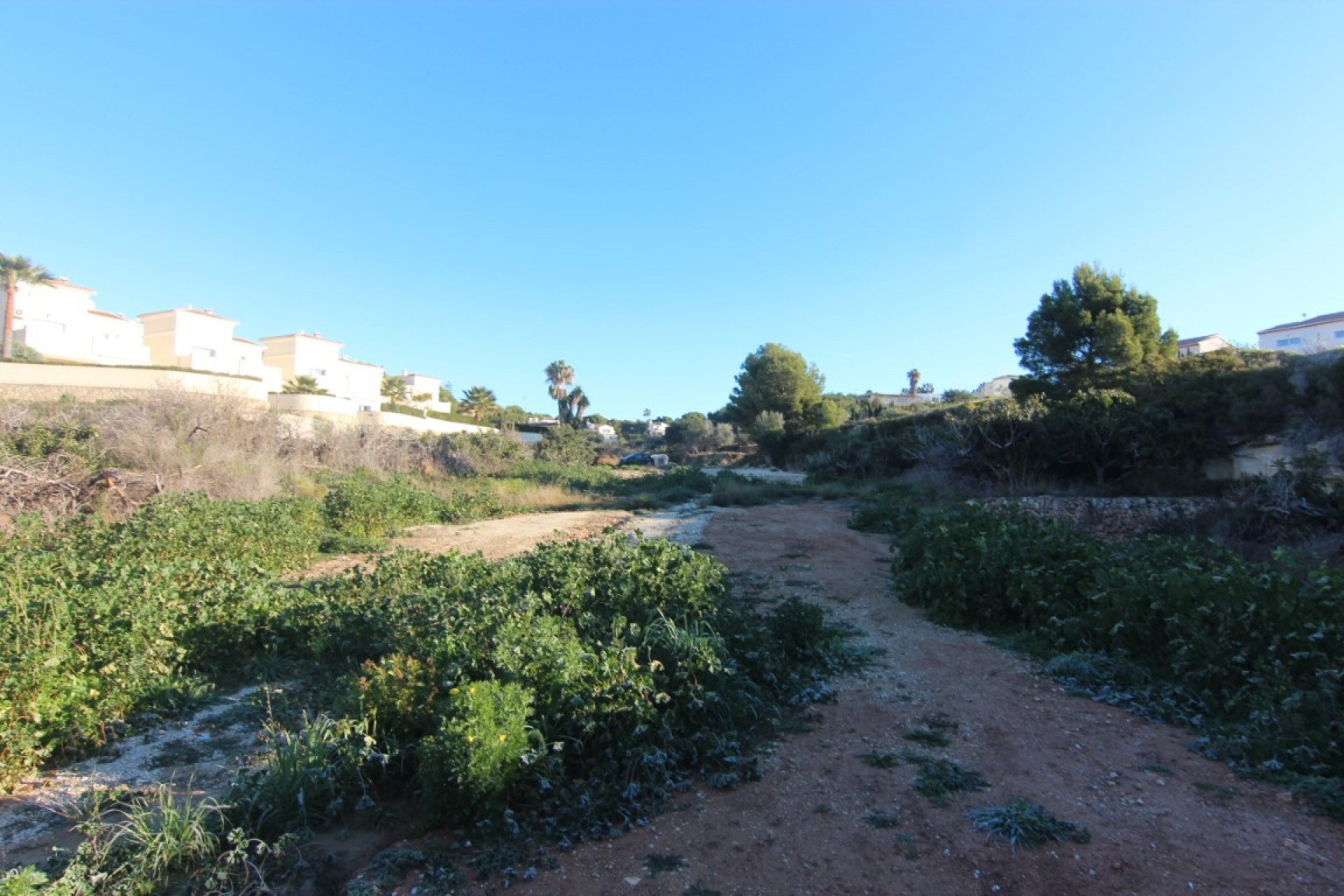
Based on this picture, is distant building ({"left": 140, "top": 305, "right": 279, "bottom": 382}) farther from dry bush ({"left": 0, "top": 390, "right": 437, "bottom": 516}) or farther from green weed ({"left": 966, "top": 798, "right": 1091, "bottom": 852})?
green weed ({"left": 966, "top": 798, "right": 1091, "bottom": 852})

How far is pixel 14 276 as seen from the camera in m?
30.0

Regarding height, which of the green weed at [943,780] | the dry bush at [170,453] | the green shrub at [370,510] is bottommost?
the green weed at [943,780]

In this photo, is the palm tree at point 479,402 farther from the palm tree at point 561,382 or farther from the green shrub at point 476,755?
the green shrub at point 476,755

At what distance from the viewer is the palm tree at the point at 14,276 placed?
29.2m

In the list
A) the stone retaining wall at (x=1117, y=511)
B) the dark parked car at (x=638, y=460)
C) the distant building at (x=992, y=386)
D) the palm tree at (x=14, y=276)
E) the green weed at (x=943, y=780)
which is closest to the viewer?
the green weed at (x=943, y=780)

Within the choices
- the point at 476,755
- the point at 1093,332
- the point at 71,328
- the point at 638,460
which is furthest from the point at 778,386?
the point at 476,755

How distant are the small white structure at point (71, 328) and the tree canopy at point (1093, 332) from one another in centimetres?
3963

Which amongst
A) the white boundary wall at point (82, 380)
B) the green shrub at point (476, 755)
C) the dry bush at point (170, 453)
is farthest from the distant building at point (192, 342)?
the green shrub at point (476, 755)

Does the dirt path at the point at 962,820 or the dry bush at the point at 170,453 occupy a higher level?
the dry bush at the point at 170,453

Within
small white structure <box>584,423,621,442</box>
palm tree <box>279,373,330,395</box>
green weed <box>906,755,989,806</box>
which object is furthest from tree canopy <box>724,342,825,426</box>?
green weed <box>906,755,989,806</box>

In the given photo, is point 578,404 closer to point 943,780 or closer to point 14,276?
point 14,276

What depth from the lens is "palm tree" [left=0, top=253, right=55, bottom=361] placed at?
29.2 meters

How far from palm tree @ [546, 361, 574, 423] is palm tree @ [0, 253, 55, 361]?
3232cm

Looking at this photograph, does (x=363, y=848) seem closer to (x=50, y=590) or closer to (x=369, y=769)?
(x=369, y=769)
